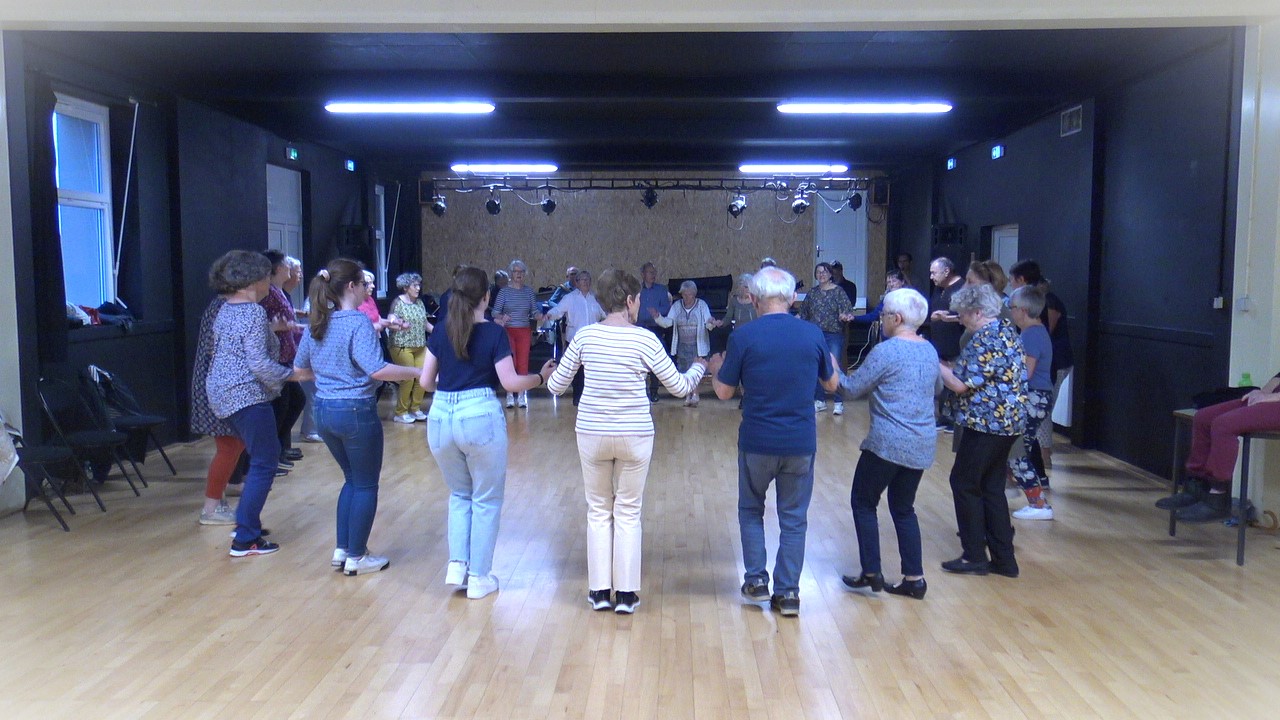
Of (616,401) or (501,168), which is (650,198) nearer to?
(501,168)

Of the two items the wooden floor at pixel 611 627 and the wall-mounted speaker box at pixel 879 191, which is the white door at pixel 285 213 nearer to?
the wooden floor at pixel 611 627

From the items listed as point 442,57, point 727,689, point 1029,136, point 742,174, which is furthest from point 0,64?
point 742,174

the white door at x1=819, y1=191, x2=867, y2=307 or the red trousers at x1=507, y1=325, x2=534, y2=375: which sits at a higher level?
the white door at x1=819, y1=191, x2=867, y2=307

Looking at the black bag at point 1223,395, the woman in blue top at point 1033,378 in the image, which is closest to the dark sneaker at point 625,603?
the woman in blue top at point 1033,378

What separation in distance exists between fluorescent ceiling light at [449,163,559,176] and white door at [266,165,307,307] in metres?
3.67

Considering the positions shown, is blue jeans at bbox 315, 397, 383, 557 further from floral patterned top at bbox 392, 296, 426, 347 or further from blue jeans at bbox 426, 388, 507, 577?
floral patterned top at bbox 392, 296, 426, 347

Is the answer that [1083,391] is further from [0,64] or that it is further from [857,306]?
[857,306]

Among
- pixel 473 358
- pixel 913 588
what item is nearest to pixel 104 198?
pixel 473 358

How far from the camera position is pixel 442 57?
8.50 meters

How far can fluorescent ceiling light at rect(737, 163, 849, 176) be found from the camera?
16.0m

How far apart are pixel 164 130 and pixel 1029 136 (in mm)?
8233

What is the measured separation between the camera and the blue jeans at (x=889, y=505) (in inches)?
175

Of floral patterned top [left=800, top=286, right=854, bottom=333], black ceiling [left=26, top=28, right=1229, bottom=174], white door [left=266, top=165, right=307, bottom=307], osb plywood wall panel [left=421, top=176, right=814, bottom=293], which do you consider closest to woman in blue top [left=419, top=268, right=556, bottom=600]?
black ceiling [left=26, top=28, right=1229, bottom=174]

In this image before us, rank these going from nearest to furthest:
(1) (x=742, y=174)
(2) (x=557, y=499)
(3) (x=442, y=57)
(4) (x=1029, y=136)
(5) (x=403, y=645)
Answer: (5) (x=403, y=645) < (2) (x=557, y=499) < (3) (x=442, y=57) < (4) (x=1029, y=136) < (1) (x=742, y=174)
